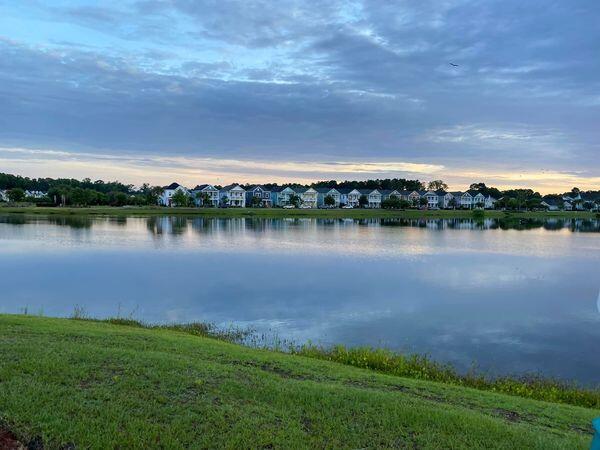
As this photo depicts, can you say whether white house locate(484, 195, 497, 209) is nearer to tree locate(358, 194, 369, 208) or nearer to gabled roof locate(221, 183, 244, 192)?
tree locate(358, 194, 369, 208)

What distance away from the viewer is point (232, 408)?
644 centimetres

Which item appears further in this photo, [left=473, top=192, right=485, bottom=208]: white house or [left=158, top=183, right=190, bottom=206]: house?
[left=473, top=192, right=485, bottom=208]: white house

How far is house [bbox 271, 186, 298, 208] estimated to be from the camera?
15612 cm

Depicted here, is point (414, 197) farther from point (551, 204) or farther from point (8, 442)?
point (8, 442)

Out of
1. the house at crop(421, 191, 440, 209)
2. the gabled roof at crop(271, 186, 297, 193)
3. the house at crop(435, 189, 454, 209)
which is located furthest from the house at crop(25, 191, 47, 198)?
the house at crop(435, 189, 454, 209)

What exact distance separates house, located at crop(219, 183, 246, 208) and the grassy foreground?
142238 mm

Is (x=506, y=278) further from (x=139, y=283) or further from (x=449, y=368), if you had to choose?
(x=139, y=283)

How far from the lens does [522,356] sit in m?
15.5

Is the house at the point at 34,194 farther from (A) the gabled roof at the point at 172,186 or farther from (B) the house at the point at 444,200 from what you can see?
(B) the house at the point at 444,200

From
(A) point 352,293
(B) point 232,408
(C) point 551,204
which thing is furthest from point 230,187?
(B) point 232,408

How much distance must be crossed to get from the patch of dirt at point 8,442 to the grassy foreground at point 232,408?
66mm

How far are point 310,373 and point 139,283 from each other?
19.4m

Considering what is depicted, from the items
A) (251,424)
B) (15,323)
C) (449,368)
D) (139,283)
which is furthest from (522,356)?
(139,283)

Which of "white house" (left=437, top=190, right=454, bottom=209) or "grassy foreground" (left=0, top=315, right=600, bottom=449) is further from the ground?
"white house" (left=437, top=190, right=454, bottom=209)
